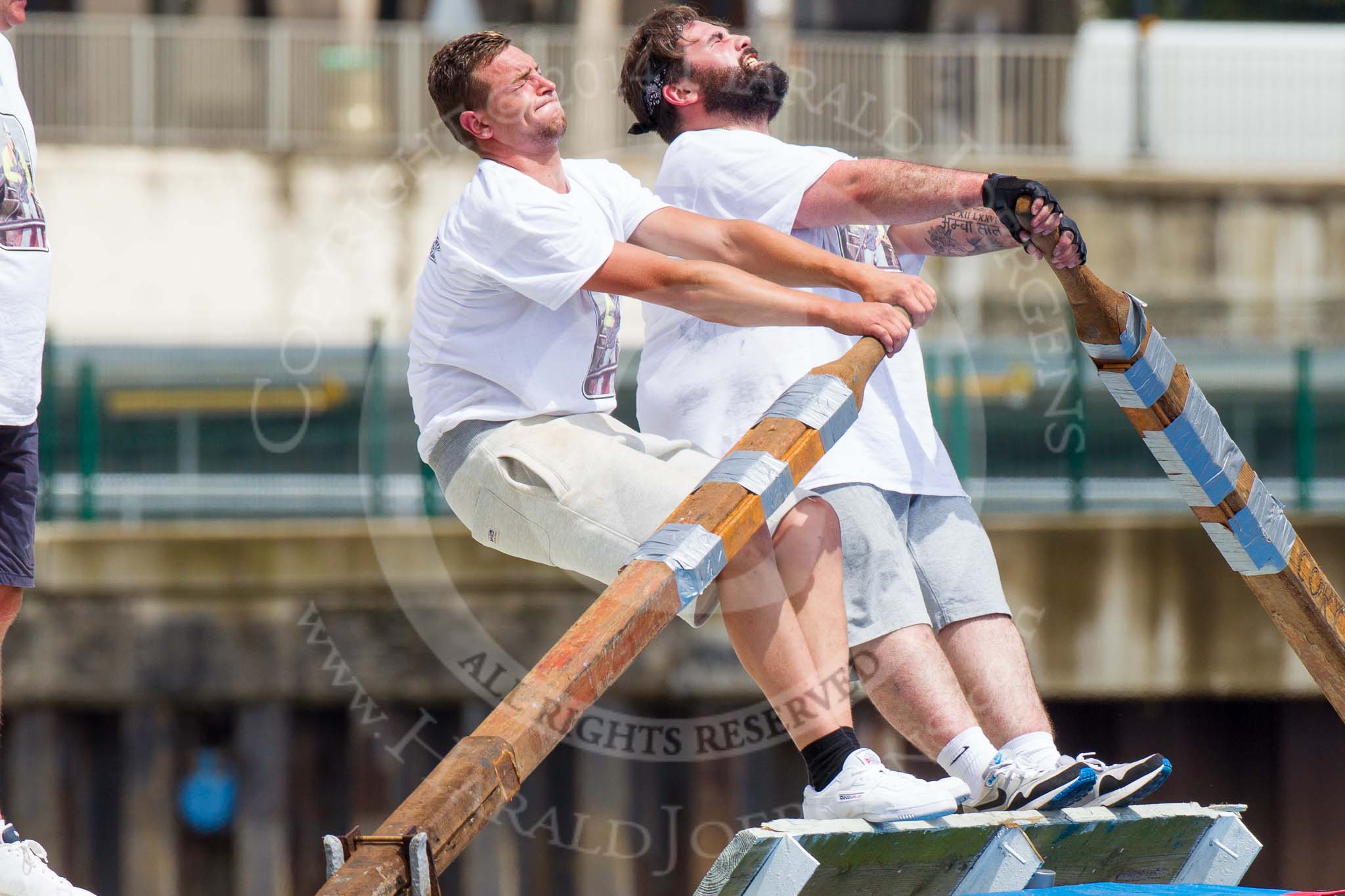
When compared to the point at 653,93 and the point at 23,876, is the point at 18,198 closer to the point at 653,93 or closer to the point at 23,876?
the point at 23,876

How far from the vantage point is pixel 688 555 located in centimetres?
294

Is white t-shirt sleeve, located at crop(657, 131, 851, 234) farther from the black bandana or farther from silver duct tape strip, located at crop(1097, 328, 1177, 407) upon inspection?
silver duct tape strip, located at crop(1097, 328, 1177, 407)

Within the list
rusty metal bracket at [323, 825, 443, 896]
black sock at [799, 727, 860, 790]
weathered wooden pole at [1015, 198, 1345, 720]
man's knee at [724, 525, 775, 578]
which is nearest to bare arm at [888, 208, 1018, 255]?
weathered wooden pole at [1015, 198, 1345, 720]

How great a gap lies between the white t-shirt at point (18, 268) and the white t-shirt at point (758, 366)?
140 centimetres

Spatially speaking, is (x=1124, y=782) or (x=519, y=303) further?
(x=519, y=303)

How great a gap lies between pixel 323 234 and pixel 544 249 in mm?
12403

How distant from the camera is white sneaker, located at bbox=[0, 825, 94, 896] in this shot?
3197 mm

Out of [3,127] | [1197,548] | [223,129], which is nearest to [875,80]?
[223,129]

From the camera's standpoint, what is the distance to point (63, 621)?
6883 millimetres

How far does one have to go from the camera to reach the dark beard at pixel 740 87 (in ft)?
12.8

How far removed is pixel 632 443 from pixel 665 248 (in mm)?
481

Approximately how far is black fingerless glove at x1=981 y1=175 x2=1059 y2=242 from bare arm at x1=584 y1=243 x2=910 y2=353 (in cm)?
34

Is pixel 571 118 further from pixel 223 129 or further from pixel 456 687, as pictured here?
pixel 456 687

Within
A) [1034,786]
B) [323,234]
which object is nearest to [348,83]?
[323,234]
